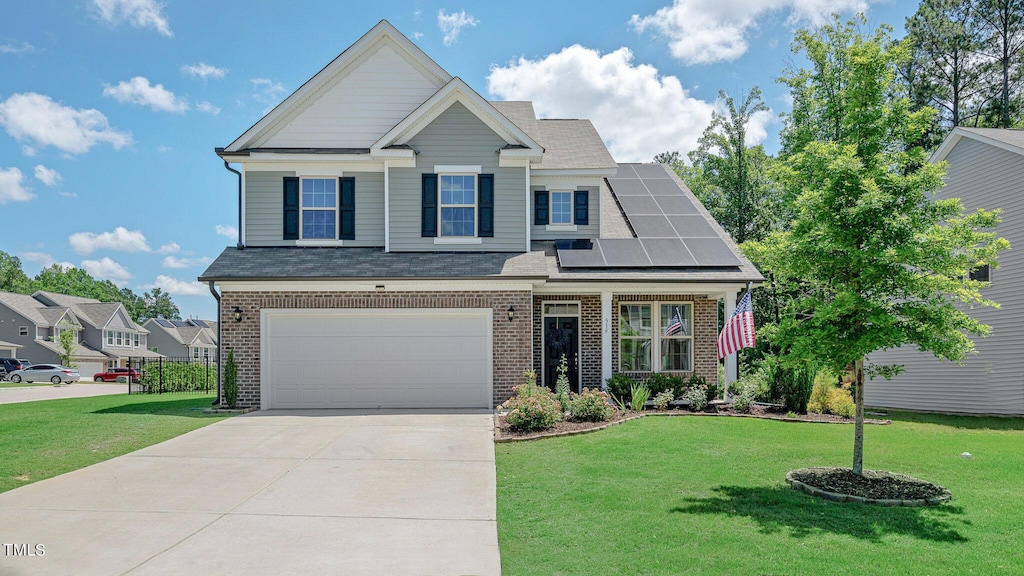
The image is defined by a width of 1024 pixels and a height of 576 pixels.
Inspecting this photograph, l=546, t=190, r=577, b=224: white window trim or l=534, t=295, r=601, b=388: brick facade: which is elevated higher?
l=546, t=190, r=577, b=224: white window trim

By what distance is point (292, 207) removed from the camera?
16469 mm

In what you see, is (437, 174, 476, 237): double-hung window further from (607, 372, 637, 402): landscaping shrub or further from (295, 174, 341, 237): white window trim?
(607, 372, 637, 402): landscaping shrub

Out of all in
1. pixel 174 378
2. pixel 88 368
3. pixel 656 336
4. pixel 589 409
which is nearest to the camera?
pixel 589 409

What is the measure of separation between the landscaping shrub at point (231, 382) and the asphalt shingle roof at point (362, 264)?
1879 millimetres

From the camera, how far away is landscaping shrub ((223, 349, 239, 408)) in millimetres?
14703

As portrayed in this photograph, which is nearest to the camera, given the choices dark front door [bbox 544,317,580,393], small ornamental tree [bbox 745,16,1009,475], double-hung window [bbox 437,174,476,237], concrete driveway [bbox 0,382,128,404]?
small ornamental tree [bbox 745,16,1009,475]

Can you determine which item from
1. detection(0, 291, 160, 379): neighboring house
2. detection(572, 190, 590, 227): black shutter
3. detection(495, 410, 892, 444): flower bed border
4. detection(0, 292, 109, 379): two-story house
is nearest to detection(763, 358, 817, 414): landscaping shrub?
detection(495, 410, 892, 444): flower bed border

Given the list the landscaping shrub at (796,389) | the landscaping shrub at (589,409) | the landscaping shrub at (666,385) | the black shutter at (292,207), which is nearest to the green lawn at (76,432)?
the black shutter at (292,207)

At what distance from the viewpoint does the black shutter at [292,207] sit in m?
16.4

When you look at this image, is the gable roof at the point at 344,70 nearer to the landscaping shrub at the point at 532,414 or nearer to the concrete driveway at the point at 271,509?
the concrete driveway at the point at 271,509

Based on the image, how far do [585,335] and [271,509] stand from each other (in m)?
10.2

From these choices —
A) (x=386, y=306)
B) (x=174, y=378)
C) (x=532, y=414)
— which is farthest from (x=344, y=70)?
(x=174, y=378)

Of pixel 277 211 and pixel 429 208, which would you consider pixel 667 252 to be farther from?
pixel 277 211

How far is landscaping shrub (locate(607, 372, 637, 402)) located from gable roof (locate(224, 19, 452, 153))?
27.8 feet
